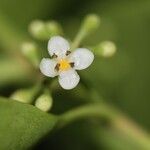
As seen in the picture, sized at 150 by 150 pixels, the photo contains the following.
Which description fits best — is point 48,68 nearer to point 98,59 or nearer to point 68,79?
point 68,79

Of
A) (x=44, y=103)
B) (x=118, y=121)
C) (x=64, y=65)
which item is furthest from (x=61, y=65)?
(x=118, y=121)

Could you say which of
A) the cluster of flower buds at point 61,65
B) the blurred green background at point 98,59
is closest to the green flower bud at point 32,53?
the cluster of flower buds at point 61,65

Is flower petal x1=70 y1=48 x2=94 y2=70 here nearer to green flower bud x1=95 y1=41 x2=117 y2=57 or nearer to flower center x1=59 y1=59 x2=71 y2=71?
flower center x1=59 y1=59 x2=71 y2=71

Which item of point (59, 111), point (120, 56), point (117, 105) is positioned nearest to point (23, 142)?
point (59, 111)

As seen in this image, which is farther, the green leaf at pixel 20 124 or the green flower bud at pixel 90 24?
the green flower bud at pixel 90 24

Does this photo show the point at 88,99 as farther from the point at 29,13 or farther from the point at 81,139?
the point at 29,13

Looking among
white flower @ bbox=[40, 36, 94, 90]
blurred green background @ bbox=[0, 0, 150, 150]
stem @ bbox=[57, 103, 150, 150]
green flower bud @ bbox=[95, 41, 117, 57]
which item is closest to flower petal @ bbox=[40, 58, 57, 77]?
white flower @ bbox=[40, 36, 94, 90]

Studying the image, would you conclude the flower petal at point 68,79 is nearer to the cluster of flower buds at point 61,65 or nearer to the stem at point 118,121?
the cluster of flower buds at point 61,65
